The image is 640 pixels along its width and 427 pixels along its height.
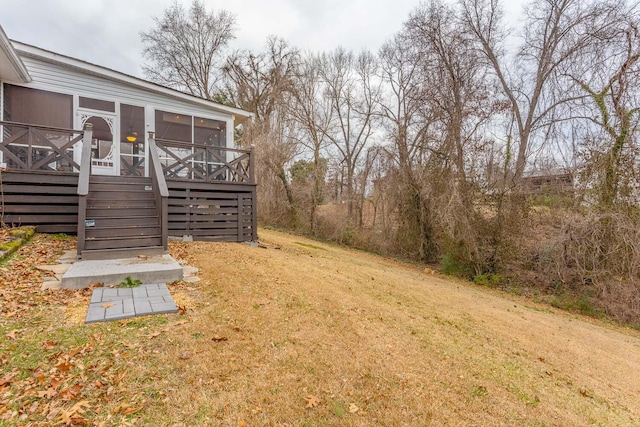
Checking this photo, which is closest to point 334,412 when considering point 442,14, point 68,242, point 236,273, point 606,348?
point 236,273

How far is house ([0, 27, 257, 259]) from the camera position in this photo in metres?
6.01

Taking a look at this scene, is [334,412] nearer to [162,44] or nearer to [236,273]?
[236,273]

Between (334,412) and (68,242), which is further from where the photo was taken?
(68,242)

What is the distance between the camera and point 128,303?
11.9ft

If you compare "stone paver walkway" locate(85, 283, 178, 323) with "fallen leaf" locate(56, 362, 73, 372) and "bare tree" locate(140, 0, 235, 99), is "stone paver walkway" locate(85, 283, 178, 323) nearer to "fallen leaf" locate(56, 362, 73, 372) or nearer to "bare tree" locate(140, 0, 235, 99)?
"fallen leaf" locate(56, 362, 73, 372)

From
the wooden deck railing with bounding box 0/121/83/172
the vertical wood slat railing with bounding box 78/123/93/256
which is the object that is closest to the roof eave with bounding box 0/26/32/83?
the wooden deck railing with bounding box 0/121/83/172

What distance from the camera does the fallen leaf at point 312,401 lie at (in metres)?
2.42

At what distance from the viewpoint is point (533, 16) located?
37.5 ft

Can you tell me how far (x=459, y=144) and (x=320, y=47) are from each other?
1419cm

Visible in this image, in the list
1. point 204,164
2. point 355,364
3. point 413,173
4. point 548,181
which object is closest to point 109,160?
point 204,164

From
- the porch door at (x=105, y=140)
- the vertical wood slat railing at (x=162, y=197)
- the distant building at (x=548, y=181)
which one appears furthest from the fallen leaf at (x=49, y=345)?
the distant building at (x=548, y=181)

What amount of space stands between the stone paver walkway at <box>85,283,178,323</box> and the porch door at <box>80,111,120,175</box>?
620cm

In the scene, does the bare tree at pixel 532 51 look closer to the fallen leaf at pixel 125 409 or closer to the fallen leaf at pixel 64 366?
the fallen leaf at pixel 125 409

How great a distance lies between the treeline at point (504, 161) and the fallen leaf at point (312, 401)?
8.24 m
